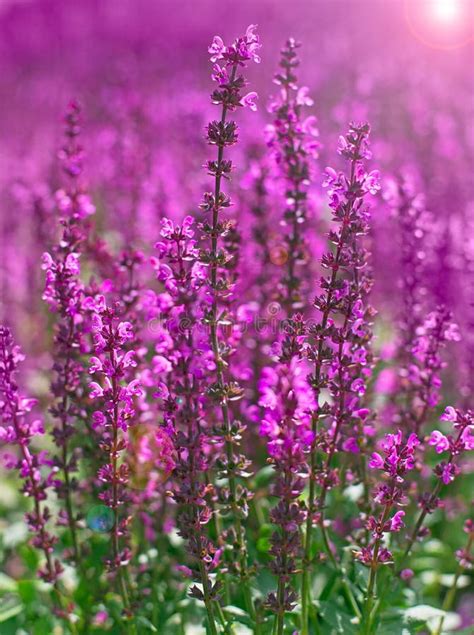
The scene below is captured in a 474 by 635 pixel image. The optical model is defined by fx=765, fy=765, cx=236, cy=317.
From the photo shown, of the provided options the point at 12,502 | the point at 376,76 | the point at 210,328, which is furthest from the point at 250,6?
the point at 210,328

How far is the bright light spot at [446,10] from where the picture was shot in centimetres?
1823

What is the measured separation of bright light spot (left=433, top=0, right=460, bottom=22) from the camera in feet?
59.8

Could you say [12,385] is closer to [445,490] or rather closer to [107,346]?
[107,346]

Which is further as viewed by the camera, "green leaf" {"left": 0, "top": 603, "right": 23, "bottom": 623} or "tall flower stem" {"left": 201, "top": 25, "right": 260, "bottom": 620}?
"green leaf" {"left": 0, "top": 603, "right": 23, "bottom": 623}

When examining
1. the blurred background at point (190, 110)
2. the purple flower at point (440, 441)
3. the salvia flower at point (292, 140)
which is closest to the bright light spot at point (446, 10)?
the blurred background at point (190, 110)

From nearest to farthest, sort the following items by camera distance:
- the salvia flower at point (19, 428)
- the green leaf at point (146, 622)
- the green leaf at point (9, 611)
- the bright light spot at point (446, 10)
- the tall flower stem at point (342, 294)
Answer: the tall flower stem at point (342, 294) < the salvia flower at point (19, 428) < the green leaf at point (146, 622) < the green leaf at point (9, 611) < the bright light spot at point (446, 10)

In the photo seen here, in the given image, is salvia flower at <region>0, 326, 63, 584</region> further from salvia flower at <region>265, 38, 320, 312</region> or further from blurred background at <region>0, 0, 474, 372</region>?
blurred background at <region>0, 0, 474, 372</region>

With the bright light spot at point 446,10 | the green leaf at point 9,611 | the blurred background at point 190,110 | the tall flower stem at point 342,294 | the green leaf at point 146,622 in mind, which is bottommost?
the green leaf at point 9,611

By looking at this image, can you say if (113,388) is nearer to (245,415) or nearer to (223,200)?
(223,200)

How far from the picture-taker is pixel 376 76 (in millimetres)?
10352

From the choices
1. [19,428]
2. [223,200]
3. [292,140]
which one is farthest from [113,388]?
[292,140]

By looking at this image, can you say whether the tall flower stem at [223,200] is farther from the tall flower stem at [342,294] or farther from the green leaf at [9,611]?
the green leaf at [9,611]

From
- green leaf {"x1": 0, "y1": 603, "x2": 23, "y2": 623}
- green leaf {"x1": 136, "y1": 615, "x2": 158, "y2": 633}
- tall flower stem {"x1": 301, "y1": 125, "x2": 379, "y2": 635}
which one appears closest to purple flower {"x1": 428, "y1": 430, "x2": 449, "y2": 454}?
tall flower stem {"x1": 301, "y1": 125, "x2": 379, "y2": 635}

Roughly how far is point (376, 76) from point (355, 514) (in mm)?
7543
